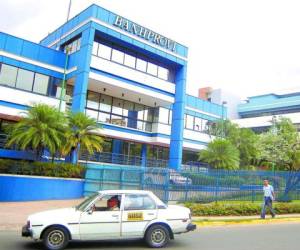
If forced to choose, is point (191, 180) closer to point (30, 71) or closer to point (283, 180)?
point (283, 180)

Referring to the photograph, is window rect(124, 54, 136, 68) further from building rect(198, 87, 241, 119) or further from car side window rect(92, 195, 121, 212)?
building rect(198, 87, 241, 119)

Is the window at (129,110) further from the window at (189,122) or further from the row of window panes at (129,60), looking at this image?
the window at (189,122)

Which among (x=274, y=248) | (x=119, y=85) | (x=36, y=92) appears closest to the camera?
(x=274, y=248)

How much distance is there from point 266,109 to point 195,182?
53613 mm

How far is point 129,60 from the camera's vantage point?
104 ft

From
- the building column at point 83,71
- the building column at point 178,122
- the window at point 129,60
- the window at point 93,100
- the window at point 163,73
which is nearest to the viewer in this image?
the building column at point 83,71

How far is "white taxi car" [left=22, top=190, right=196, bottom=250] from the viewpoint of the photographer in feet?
30.2

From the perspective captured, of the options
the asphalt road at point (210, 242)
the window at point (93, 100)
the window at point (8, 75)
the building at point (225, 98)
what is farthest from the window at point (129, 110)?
the building at point (225, 98)

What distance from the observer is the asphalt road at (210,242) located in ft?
31.9

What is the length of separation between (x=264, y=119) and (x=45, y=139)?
160 feet

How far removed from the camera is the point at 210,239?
1114cm

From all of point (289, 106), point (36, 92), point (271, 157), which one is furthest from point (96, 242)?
point (289, 106)

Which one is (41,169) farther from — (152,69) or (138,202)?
(152,69)

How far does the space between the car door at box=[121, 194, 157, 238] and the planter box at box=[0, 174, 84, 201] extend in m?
12.0
